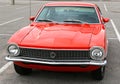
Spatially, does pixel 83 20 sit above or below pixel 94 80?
above

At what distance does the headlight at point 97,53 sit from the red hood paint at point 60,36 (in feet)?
0.38

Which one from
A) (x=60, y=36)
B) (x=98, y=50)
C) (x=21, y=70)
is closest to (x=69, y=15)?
(x=60, y=36)

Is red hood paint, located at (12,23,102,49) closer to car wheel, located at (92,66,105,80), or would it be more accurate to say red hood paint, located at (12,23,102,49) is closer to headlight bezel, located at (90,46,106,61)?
headlight bezel, located at (90,46,106,61)

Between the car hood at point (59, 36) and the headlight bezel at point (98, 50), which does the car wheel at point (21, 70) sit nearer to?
the car hood at point (59, 36)

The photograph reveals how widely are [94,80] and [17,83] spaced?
1.48m

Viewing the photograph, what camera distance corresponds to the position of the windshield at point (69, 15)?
7.55 m

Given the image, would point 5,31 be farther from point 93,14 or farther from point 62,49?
point 62,49

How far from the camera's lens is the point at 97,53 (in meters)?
5.87

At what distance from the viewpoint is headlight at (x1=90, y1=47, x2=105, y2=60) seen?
5.87 meters

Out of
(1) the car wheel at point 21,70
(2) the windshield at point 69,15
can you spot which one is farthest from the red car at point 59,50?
(2) the windshield at point 69,15

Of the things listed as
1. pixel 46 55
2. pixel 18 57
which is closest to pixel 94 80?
pixel 46 55

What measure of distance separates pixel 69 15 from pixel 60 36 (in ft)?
4.60

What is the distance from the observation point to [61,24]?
7.33 meters

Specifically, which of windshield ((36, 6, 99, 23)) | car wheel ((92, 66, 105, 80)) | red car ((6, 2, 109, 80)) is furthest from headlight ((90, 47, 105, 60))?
windshield ((36, 6, 99, 23))
